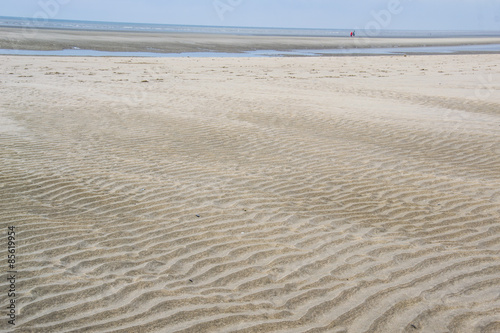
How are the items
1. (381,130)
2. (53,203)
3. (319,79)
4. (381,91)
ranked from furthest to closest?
1. (319,79)
2. (381,91)
3. (381,130)
4. (53,203)

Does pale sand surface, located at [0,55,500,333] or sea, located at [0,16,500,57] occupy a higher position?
pale sand surface, located at [0,55,500,333]

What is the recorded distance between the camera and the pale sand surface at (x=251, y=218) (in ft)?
11.9

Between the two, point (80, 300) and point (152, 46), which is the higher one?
point (80, 300)

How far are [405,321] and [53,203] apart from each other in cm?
414

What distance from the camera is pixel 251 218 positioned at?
5.39 meters

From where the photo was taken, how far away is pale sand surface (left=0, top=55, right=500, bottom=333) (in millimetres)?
3617

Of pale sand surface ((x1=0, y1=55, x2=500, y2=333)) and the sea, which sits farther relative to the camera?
the sea

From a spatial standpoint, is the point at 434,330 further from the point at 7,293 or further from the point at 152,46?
the point at 152,46

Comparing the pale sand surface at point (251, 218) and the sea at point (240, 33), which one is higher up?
the pale sand surface at point (251, 218)

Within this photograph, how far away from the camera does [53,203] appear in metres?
5.71

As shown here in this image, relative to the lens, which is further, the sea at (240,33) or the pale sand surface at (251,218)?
the sea at (240,33)

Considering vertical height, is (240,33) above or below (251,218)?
below

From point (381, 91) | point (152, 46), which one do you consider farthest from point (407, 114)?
point (152, 46)

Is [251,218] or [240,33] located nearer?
[251,218]
